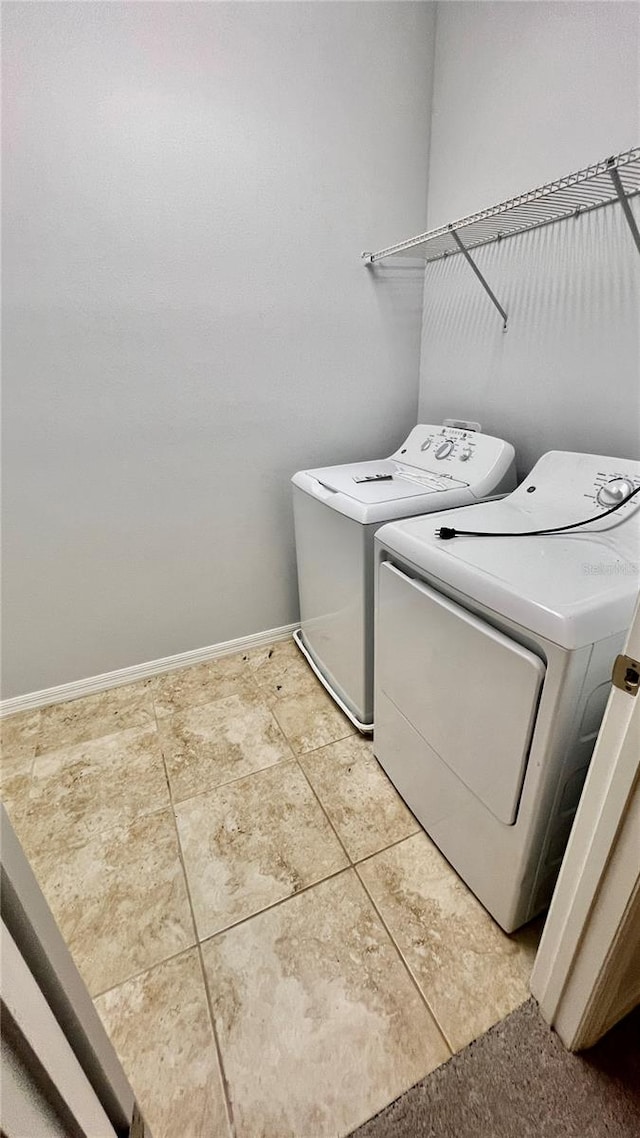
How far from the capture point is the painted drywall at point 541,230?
1142mm

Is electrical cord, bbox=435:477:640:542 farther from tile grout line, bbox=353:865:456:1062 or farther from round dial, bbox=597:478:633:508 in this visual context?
tile grout line, bbox=353:865:456:1062

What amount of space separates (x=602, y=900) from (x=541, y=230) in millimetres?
1735

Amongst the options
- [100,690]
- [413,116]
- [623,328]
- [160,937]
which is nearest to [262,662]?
[100,690]

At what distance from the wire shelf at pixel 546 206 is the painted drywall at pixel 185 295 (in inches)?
10.7

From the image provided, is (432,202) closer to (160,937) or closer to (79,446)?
(79,446)

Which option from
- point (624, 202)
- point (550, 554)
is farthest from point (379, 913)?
point (624, 202)

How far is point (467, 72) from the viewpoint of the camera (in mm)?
1504

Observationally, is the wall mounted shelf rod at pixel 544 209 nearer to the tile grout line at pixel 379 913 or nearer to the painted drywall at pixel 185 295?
the painted drywall at pixel 185 295

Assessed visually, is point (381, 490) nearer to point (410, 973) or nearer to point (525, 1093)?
point (410, 973)

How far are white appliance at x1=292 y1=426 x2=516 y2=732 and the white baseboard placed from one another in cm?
37

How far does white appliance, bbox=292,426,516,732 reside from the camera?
1.34m

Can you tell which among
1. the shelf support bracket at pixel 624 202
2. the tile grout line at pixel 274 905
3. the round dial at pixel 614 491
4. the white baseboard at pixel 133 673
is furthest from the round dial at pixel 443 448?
the tile grout line at pixel 274 905

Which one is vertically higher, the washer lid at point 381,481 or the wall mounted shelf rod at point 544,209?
the wall mounted shelf rod at point 544,209

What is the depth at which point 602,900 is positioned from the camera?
716 millimetres
